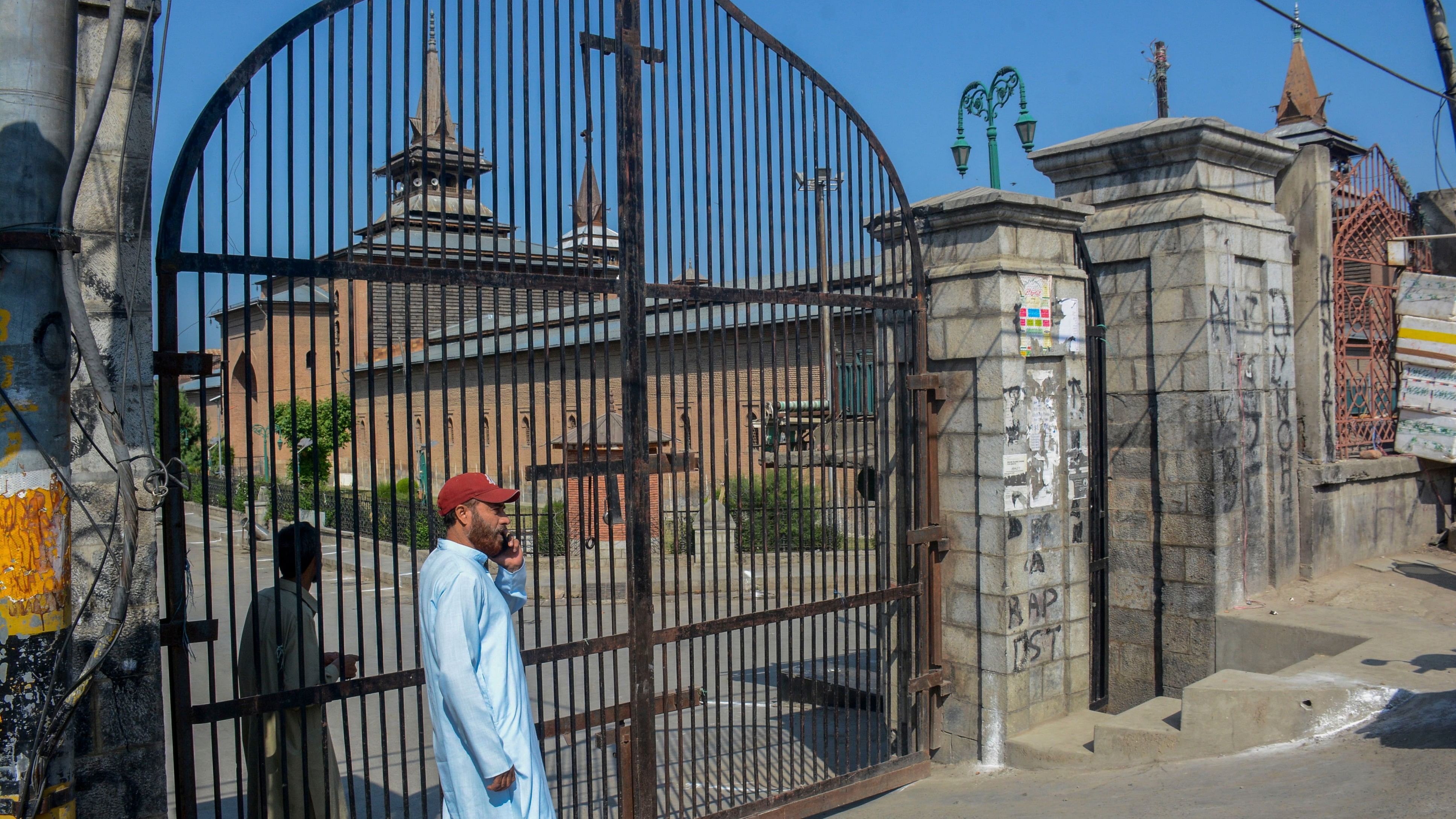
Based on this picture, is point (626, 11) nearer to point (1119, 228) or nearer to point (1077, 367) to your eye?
point (1077, 367)

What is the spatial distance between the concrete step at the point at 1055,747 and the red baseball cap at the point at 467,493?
3954mm

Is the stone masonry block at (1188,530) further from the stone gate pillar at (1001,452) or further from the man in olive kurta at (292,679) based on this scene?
the man in olive kurta at (292,679)

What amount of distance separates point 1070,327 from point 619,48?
3465 mm

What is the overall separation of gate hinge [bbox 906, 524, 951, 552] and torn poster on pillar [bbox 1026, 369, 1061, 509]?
573mm

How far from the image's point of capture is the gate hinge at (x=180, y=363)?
3520 millimetres

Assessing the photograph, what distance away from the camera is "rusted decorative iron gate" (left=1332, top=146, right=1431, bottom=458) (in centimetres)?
878

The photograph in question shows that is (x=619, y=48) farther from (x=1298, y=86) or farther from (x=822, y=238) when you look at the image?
(x=1298, y=86)

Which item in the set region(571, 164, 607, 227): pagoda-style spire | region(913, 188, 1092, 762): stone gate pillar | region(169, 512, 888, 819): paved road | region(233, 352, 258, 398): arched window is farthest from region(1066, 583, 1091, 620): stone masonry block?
region(233, 352, 258, 398): arched window

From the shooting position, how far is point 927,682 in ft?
20.1

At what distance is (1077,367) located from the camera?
263 inches

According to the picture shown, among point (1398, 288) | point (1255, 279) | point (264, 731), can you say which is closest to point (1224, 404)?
point (1255, 279)

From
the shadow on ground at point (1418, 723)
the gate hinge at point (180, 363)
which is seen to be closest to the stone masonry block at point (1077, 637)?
the shadow on ground at point (1418, 723)

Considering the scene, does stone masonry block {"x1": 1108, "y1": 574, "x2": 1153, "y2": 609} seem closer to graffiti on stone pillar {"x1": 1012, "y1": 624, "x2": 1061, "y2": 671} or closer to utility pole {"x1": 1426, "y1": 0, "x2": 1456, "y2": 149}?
graffiti on stone pillar {"x1": 1012, "y1": 624, "x2": 1061, "y2": 671}

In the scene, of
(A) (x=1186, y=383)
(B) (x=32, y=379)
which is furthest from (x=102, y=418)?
(A) (x=1186, y=383)
